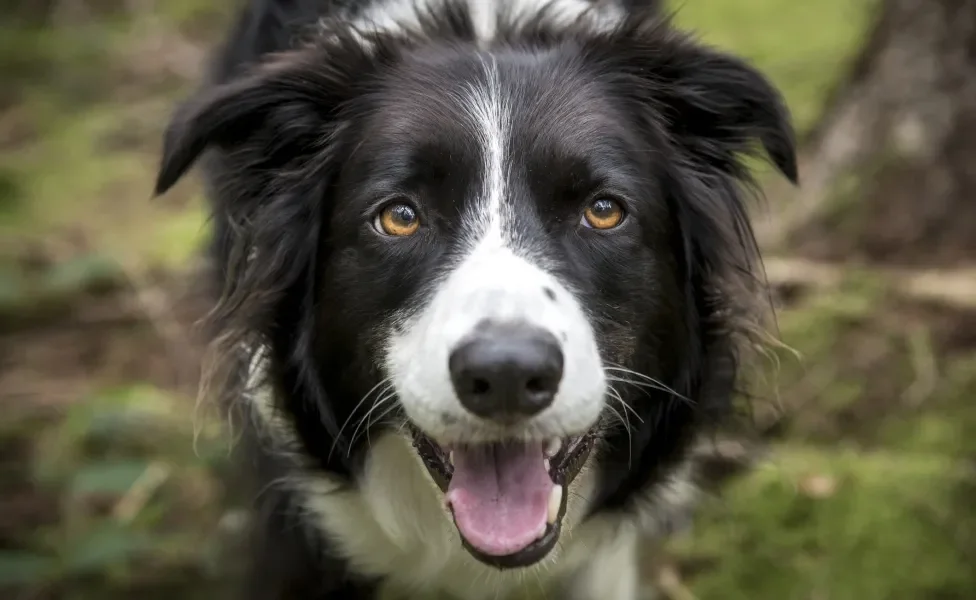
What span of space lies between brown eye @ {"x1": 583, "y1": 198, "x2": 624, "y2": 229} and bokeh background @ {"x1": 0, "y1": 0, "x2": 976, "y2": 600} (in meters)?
0.79

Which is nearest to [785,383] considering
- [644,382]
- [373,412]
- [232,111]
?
[644,382]

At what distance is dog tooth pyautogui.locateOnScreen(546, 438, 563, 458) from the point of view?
2.32 m

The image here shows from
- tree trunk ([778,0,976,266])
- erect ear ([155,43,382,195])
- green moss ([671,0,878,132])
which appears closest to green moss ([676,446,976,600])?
tree trunk ([778,0,976,266])

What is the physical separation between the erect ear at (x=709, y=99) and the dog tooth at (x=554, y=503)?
40.3 inches

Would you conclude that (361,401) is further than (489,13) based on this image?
No

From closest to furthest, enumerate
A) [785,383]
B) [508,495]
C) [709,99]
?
[508,495] → [709,99] → [785,383]

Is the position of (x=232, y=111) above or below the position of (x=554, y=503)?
above

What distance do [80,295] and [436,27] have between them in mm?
3107

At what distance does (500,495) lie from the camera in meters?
2.29

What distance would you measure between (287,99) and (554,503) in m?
1.26

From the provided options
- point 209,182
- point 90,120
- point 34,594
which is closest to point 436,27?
point 209,182

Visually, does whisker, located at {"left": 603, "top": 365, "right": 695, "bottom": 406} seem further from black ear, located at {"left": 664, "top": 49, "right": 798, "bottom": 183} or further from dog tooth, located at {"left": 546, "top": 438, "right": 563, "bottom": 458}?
black ear, located at {"left": 664, "top": 49, "right": 798, "bottom": 183}

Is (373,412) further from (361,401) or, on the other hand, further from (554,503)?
(554,503)

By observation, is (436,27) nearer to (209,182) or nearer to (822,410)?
(209,182)
